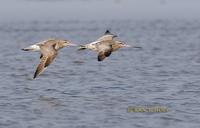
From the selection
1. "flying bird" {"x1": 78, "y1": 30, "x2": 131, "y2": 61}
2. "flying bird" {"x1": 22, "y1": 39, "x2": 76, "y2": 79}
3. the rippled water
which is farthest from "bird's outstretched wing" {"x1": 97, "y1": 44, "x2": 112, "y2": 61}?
the rippled water

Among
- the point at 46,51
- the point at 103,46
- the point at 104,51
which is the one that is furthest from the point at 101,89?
the point at 46,51

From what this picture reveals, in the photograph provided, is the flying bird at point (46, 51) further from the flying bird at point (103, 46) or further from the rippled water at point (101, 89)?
the rippled water at point (101, 89)

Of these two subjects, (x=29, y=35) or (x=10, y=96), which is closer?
(x=10, y=96)

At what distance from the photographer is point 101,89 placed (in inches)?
1112

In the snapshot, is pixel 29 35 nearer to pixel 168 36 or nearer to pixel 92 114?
pixel 168 36

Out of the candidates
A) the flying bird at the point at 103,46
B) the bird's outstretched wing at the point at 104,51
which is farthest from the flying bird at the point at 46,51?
the bird's outstretched wing at the point at 104,51

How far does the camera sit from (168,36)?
2391 inches

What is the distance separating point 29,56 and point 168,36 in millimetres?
20231

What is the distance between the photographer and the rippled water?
21.7m

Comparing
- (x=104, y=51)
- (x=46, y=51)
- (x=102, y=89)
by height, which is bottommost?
(x=102, y=89)

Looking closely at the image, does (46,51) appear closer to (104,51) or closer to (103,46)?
(104,51)

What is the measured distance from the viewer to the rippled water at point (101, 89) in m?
21.7

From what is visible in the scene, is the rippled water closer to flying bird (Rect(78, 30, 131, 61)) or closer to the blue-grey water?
the blue-grey water

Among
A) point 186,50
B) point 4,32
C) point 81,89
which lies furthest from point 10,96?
point 4,32
